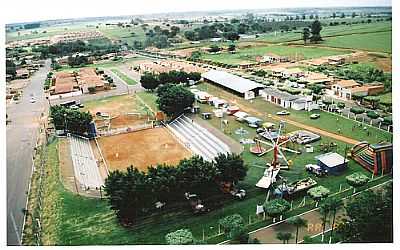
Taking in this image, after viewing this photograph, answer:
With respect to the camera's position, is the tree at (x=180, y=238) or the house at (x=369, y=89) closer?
the tree at (x=180, y=238)

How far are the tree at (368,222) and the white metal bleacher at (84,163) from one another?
10.2ft

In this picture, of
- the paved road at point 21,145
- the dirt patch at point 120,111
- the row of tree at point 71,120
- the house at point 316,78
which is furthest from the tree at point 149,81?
the house at point 316,78

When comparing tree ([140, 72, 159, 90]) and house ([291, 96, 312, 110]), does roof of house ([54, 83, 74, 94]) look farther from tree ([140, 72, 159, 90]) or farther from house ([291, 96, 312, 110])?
house ([291, 96, 312, 110])

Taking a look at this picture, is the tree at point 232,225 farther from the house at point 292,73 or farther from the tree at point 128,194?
the house at point 292,73

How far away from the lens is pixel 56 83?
24.3 feet

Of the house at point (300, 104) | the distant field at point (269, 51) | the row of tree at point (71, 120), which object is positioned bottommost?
the row of tree at point (71, 120)

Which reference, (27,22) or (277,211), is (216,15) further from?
(277,211)

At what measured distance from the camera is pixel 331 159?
573 cm

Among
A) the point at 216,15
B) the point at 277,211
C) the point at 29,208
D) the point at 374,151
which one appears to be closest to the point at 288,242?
the point at 277,211

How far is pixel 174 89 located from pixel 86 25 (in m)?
1.82

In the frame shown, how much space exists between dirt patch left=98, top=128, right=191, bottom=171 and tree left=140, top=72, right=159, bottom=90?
4.62 feet

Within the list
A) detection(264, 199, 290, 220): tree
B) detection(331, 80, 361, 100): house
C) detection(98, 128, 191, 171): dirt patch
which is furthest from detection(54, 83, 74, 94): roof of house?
detection(331, 80, 361, 100): house

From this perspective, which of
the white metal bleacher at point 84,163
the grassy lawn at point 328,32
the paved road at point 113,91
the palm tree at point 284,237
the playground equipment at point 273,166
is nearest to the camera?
the palm tree at point 284,237

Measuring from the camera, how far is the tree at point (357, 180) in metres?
5.26
